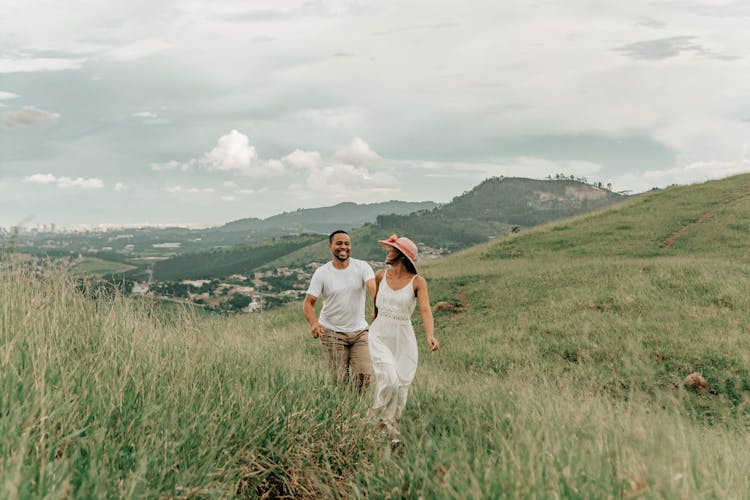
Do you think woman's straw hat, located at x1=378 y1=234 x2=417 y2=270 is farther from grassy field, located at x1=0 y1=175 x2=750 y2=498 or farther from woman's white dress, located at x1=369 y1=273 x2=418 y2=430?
grassy field, located at x1=0 y1=175 x2=750 y2=498

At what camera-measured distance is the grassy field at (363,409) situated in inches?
116

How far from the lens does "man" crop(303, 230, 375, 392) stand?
23.7 ft

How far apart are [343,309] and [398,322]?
1230mm

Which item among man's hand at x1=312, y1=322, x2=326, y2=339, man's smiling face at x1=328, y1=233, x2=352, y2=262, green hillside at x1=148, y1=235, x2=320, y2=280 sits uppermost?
man's smiling face at x1=328, y1=233, x2=352, y2=262

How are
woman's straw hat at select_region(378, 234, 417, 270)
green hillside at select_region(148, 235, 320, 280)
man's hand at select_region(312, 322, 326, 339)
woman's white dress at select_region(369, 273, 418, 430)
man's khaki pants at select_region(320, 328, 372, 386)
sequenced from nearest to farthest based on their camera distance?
woman's white dress at select_region(369, 273, 418, 430)
woman's straw hat at select_region(378, 234, 417, 270)
man's hand at select_region(312, 322, 326, 339)
man's khaki pants at select_region(320, 328, 372, 386)
green hillside at select_region(148, 235, 320, 280)

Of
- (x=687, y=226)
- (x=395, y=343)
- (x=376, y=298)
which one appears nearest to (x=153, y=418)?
(x=395, y=343)

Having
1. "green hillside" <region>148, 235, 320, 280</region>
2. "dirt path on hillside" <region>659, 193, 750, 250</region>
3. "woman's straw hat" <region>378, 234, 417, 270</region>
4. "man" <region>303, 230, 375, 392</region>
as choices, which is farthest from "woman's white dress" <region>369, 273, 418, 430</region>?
"green hillside" <region>148, 235, 320, 280</region>

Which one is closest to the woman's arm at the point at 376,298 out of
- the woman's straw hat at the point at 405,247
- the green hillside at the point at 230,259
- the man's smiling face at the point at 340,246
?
the man's smiling face at the point at 340,246

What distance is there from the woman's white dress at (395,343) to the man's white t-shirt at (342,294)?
877 mm

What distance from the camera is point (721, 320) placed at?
1162cm

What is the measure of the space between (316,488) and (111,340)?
8.94 feet

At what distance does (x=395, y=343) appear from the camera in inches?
246

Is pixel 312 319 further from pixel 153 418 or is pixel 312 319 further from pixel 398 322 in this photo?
pixel 153 418

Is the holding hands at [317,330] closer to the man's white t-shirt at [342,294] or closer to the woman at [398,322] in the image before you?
the man's white t-shirt at [342,294]
